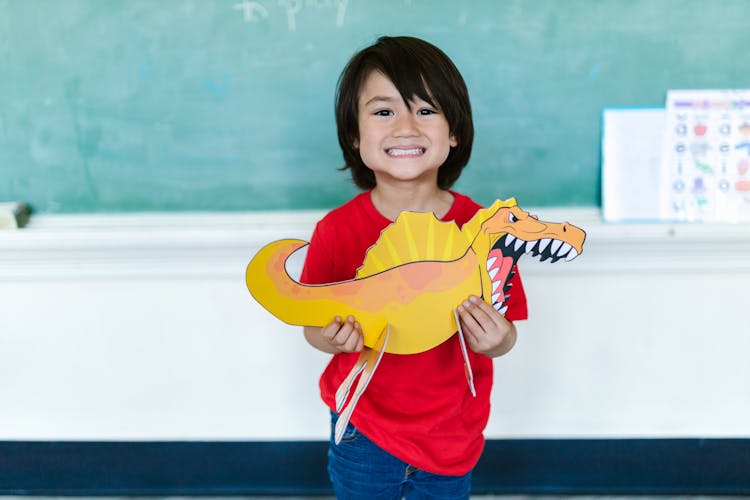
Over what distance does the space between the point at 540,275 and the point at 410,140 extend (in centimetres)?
47

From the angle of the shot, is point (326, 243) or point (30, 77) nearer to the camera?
point (326, 243)

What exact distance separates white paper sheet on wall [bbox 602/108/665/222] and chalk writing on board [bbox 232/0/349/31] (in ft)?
1.56

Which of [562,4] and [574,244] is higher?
[562,4]

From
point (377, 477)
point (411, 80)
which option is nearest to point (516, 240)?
point (411, 80)

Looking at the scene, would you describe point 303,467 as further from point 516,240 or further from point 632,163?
point 632,163

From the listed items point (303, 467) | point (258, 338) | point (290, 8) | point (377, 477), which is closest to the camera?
point (377, 477)

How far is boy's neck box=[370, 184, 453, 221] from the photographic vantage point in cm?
76

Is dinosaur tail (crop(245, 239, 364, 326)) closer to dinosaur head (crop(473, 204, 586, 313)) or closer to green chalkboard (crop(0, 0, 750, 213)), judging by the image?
dinosaur head (crop(473, 204, 586, 313))

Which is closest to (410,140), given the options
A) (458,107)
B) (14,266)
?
(458,107)

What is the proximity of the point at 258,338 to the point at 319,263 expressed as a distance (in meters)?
0.40

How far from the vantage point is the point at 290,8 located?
931 mm

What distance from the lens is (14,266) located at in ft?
3.42

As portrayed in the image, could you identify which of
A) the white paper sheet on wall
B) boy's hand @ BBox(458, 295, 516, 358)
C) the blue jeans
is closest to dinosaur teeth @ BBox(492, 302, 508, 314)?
boy's hand @ BBox(458, 295, 516, 358)

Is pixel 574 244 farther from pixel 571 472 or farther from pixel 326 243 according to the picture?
pixel 571 472
